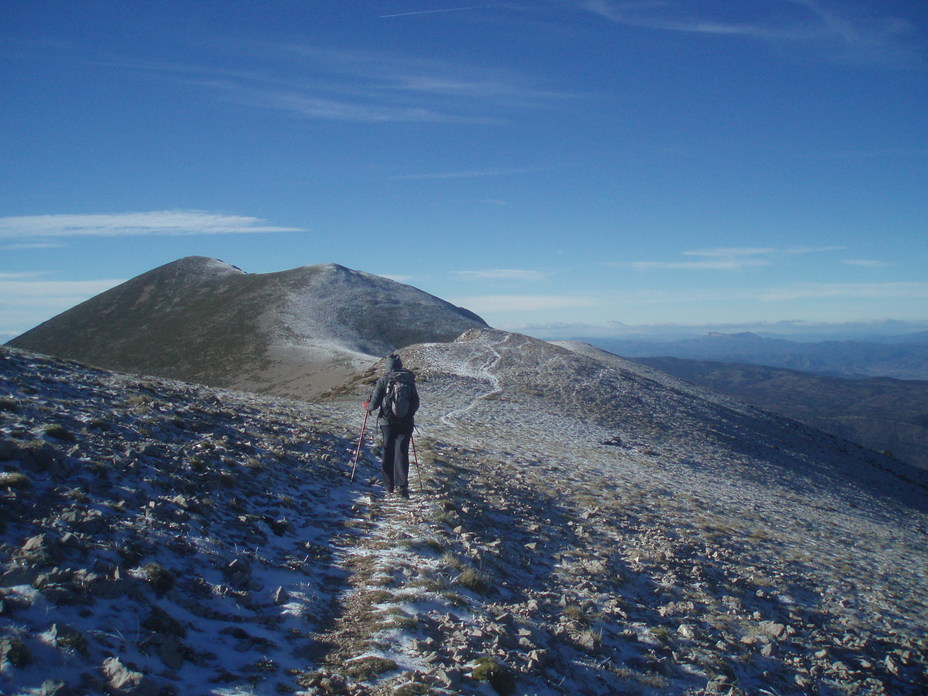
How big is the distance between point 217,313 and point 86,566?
95.3 meters

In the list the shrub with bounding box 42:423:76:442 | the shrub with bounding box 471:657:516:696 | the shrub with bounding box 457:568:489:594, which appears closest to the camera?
the shrub with bounding box 471:657:516:696

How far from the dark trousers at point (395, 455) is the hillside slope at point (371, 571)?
0.54 metres

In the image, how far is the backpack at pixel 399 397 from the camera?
12859 mm

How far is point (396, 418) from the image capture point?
514 inches

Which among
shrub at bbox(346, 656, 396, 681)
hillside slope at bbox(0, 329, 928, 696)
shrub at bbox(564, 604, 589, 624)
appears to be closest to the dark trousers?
hillside slope at bbox(0, 329, 928, 696)

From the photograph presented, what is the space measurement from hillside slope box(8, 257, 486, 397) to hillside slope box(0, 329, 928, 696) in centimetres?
3680

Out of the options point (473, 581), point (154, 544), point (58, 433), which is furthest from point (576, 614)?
point (58, 433)

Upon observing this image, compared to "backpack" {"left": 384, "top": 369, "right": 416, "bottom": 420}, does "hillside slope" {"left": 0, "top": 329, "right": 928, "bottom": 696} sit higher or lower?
lower

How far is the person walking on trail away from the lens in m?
12.9

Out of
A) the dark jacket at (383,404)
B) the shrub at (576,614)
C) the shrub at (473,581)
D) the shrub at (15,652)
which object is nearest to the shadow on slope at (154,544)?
the shrub at (15,652)

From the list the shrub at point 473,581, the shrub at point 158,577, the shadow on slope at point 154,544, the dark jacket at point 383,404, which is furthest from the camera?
the dark jacket at point 383,404

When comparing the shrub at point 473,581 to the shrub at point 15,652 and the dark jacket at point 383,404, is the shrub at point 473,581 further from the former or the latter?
the shrub at point 15,652

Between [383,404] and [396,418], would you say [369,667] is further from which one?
[383,404]

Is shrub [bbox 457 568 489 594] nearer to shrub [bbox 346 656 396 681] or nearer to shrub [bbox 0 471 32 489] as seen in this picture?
shrub [bbox 346 656 396 681]
